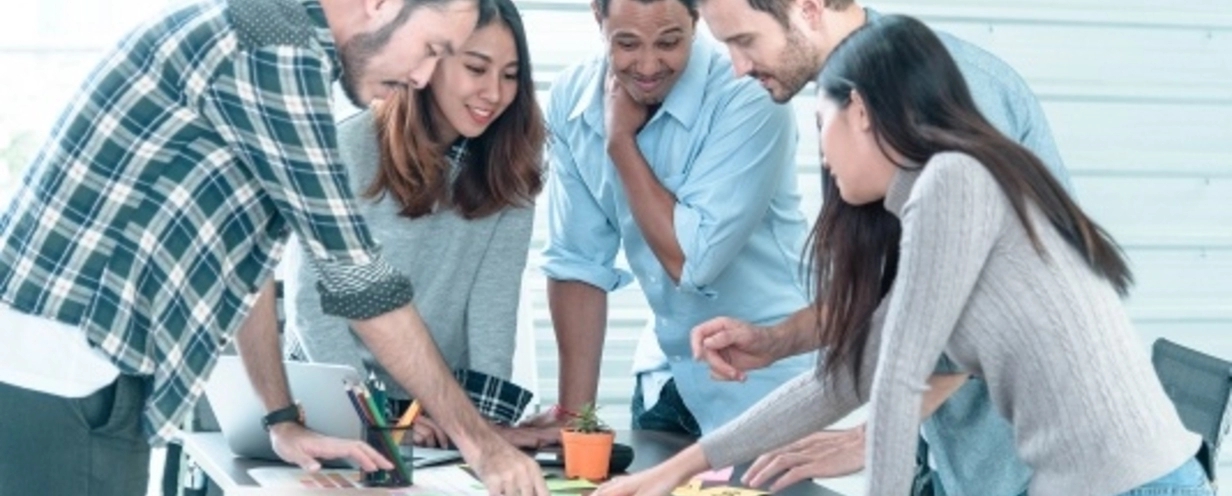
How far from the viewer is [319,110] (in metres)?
3.10

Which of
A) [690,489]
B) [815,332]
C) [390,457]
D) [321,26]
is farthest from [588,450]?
[321,26]

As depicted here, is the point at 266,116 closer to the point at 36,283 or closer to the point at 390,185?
the point at 36,283

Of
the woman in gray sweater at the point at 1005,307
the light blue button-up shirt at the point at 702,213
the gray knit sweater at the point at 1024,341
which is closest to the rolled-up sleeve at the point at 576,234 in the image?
the light blue button-up shirt at the point at 702,213

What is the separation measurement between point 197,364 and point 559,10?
2853 mm

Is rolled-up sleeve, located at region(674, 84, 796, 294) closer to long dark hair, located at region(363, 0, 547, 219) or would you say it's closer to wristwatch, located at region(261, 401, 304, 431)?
long dark hair, located at region(363, 0, 547, 219)

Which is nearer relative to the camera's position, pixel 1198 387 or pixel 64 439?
pixel 64 439

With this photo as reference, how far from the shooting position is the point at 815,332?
383 centimetres

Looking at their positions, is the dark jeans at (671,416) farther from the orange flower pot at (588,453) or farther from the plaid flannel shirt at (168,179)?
the plaid flannel shirt at (168,179)

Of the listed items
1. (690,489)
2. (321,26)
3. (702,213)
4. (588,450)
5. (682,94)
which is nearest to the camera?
(321,26)

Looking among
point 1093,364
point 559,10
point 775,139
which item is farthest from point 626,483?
point 559,10

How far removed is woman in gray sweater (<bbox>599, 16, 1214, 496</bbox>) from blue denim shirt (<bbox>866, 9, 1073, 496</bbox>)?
682 millimetres

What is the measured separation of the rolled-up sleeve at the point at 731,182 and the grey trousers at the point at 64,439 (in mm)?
1461

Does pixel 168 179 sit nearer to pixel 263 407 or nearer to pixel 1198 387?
pixel 263 407

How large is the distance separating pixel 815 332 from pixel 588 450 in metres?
0.47
